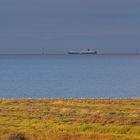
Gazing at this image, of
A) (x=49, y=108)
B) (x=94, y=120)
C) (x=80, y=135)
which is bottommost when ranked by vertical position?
(x=80, y=135)

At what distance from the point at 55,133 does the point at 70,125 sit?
238 inches

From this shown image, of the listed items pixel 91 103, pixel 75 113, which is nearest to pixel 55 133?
pixel 75 113

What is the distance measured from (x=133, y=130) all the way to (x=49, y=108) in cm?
1807

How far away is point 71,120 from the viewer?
5012 cm

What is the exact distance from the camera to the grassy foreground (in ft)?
133

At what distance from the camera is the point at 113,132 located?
4378cm

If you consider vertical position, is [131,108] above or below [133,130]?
above

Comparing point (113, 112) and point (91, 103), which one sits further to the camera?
point (91, 103)

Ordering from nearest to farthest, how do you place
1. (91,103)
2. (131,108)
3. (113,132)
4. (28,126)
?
(113,132) → (28,126) → (131,108) → (91,103)

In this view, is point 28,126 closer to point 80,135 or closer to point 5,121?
point 5,121

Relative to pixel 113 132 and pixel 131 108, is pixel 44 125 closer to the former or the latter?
pixel 113 132

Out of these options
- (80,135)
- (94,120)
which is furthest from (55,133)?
(94,120)

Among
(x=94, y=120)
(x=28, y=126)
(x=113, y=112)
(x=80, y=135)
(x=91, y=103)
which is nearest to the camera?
(x=80, y=135)

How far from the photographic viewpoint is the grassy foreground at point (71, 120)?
133 feet
